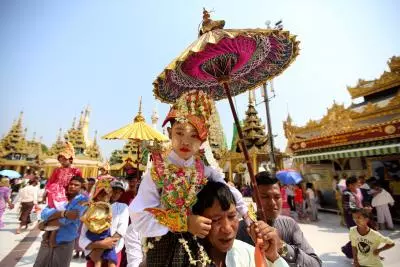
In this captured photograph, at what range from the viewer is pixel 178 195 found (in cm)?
170

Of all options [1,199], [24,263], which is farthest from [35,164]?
[24,263]

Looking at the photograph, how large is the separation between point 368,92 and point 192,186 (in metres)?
17.7

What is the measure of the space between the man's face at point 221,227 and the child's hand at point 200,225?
7cm

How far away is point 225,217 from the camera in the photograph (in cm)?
152

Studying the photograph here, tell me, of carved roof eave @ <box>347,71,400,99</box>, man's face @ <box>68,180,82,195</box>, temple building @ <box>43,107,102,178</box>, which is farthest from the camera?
temple building @ <box>43,107,102,178</box>

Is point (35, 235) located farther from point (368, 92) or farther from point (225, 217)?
point (368, 92)

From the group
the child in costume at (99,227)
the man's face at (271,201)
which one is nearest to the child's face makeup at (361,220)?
the man's face at (271,201)

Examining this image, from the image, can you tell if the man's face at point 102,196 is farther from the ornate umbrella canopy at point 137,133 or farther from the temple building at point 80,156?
the temple building at point 80,156

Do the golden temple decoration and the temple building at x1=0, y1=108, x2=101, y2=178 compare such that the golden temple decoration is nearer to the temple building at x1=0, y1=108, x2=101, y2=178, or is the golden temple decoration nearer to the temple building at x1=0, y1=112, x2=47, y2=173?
the temple building at x1=0, y1=108, x2=101, y2=178

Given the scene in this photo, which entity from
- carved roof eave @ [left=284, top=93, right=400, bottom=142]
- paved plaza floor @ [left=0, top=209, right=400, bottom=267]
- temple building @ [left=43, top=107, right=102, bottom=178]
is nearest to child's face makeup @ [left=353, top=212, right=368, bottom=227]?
paved plaza floor @ [left=0, top=209, right=400, bottom=267]

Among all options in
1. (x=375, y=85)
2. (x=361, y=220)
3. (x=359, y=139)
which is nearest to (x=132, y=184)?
(x=361, y=220)

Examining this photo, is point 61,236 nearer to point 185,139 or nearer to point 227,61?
point 185,139

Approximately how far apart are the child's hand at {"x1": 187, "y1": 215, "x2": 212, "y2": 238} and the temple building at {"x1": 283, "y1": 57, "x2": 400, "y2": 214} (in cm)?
1024

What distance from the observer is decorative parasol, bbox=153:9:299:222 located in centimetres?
180
